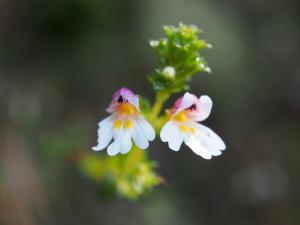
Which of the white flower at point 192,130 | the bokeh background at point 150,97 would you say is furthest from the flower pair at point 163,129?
the bokeh background at point 150,97

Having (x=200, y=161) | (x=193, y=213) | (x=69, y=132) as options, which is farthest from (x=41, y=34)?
(x=193, y=213)

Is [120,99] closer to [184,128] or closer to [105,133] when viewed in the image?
[105,133]

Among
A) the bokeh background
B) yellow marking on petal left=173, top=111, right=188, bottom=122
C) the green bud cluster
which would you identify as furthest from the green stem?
the bokeh background

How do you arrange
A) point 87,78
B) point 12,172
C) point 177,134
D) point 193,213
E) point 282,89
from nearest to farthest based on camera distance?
point 177,134 < point 12,172 < point 193,213 < point 87,78 < point 282,89

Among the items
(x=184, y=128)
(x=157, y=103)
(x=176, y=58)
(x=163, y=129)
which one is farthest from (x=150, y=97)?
(x=163, y=129)

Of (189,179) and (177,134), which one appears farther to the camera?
(189,179)

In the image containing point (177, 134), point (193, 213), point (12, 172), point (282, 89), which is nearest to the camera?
point (177, 134)

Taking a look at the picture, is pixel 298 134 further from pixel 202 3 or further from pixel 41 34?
pixel 41 34

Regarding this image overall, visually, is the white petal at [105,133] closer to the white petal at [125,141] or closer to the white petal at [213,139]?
the white petal at [125,141]

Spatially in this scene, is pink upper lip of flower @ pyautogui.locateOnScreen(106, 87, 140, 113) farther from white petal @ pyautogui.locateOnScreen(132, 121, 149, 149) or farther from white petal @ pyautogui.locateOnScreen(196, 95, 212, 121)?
white petal @ pyautogui.locateOnScreen(196, 95, 212, 121)
